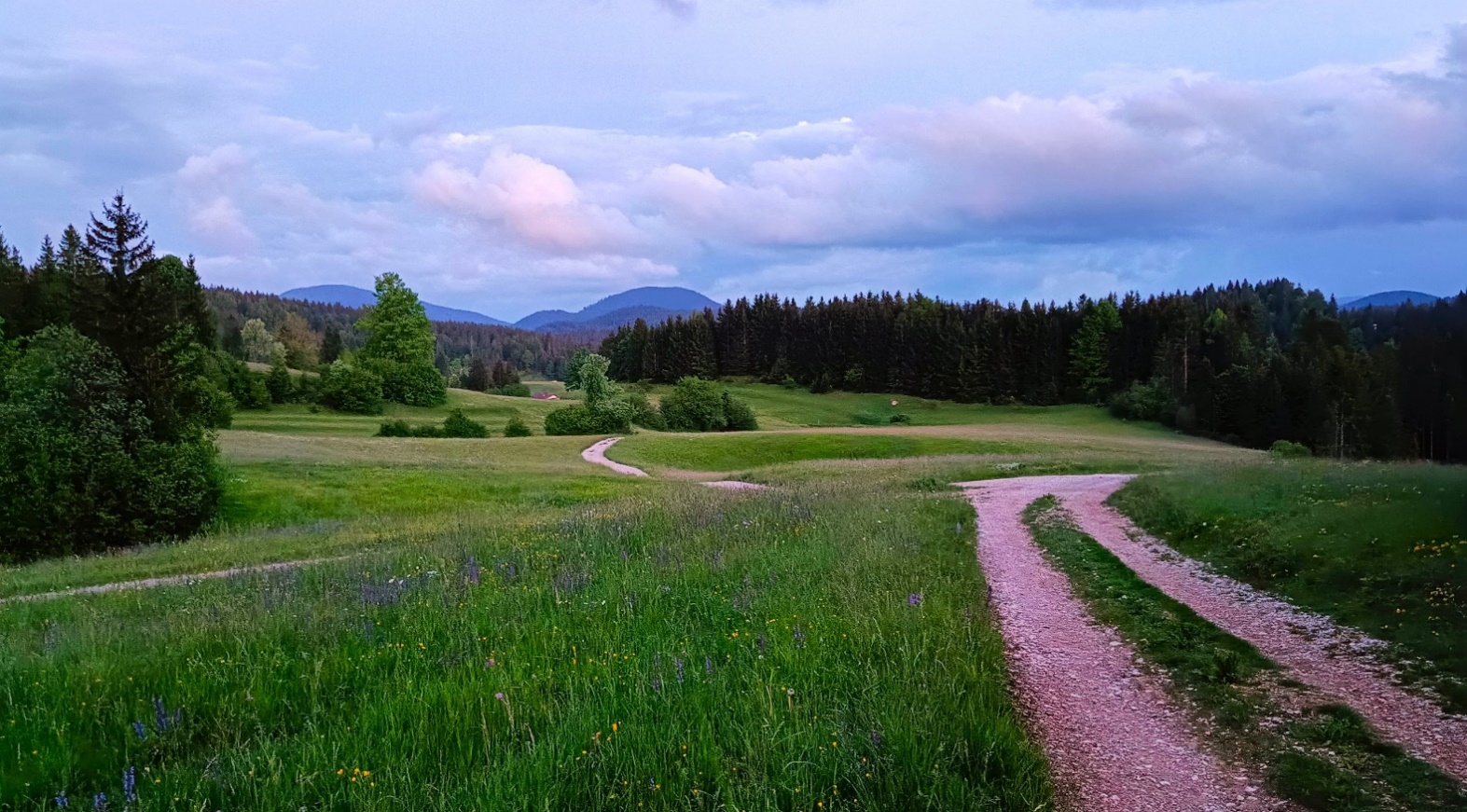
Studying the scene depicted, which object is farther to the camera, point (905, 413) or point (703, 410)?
point (905, 413)

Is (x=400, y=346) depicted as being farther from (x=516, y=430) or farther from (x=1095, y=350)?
(x=1095, y=350)

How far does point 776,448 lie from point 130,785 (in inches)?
2104

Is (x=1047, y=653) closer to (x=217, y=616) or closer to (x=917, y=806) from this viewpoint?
(x=917, y=806)

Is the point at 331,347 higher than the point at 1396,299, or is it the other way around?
the point at 331,347

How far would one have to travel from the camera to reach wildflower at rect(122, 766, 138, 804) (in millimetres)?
4637

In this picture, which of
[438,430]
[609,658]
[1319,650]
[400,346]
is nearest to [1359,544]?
[1319,650]

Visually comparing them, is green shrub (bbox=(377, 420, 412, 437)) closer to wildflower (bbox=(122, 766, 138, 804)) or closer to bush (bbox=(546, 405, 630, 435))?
bush (bbox=(546, 405, 630, 435))

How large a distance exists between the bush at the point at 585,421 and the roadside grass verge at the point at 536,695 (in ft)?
209

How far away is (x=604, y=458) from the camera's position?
53281 millimetres

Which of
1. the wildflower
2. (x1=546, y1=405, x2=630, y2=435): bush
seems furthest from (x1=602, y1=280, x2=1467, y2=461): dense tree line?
(x1=546, y1=405, x2=630, y2=435): bush

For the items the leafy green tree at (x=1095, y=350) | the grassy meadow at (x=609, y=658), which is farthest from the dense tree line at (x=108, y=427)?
the leafy green tree at (x=1095, y=350)

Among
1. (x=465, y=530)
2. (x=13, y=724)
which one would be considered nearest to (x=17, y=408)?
(x=465, y=530)

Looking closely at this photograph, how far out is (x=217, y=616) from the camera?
8945 mm

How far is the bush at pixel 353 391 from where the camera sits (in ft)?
288
